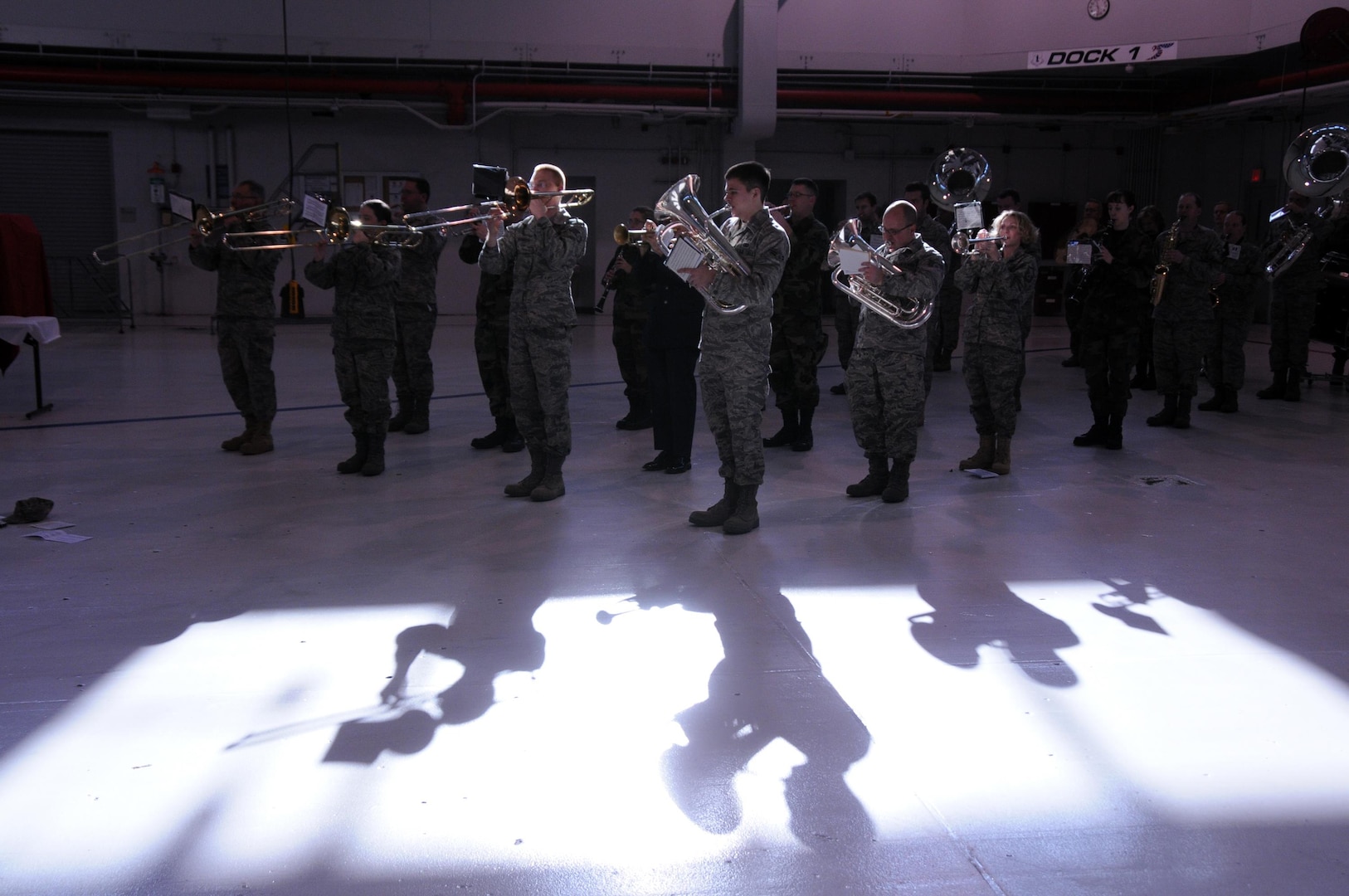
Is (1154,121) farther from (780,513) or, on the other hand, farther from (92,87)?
(92,87)

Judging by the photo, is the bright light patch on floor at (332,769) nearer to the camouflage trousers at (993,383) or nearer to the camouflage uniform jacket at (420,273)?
the camouflage trousers at (993,383)

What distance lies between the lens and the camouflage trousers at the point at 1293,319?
9.37 m

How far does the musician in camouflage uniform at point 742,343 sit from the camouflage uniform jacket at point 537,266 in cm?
91

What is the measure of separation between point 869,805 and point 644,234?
138 inches

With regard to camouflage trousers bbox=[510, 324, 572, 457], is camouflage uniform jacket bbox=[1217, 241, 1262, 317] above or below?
above

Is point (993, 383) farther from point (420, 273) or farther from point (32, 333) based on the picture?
point (32, 333)

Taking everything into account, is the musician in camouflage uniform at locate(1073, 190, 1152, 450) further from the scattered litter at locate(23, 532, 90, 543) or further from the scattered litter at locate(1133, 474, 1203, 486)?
the scattered litter at locate(23, 532, 90, 543)

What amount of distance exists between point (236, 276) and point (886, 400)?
4251 mm

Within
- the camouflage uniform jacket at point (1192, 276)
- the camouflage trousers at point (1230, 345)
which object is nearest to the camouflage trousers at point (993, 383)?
the camouflage uniform jacket at point (1192, 276)

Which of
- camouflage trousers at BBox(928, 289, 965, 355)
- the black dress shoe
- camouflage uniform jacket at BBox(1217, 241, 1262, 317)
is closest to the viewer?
the black dress shoe

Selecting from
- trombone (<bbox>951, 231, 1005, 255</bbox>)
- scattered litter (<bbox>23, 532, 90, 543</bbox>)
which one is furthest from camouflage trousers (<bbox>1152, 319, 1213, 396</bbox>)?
scattered litter (<bbox>23, 532, 90, 543</bbox>)

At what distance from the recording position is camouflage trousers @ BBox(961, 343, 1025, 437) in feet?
21.3

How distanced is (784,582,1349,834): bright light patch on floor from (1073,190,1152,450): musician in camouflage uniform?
10.3 ft

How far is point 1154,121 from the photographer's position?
17250 millimetres
